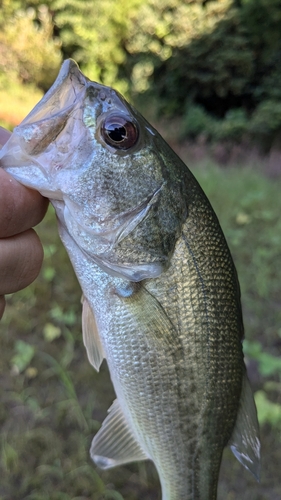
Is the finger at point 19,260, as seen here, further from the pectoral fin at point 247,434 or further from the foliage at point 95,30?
the foliage at point 95,30

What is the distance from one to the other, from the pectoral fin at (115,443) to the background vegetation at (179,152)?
595mm

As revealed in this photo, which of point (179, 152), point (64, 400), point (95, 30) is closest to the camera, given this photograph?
point (64, 400)

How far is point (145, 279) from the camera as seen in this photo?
2.67ft

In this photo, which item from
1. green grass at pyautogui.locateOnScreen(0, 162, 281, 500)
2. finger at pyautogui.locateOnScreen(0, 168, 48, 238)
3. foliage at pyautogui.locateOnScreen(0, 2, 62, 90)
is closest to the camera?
finger at pyautogui.locateOnScreen(0, 168, 48, 238)

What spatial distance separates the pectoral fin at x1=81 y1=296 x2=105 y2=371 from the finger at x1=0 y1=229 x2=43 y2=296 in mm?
169

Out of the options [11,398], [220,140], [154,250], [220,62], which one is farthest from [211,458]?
[220,62]

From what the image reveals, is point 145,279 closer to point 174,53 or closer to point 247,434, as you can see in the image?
point 247,434

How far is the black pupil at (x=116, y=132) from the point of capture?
2.45ft

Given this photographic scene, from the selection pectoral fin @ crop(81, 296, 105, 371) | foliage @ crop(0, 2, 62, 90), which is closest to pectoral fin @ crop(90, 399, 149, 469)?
pectoral fin @ crop(81, 296, 105, 371)

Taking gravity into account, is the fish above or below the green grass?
above

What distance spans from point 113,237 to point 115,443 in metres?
0.61

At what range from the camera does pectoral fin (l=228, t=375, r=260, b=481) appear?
96 centimetres

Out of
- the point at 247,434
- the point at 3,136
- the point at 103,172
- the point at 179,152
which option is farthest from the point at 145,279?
the point at 179,152

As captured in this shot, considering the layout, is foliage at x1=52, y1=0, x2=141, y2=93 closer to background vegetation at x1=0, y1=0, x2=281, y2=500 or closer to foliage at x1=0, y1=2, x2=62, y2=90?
background vegetation at x1=0, y1=0, x2=281, y2=500
